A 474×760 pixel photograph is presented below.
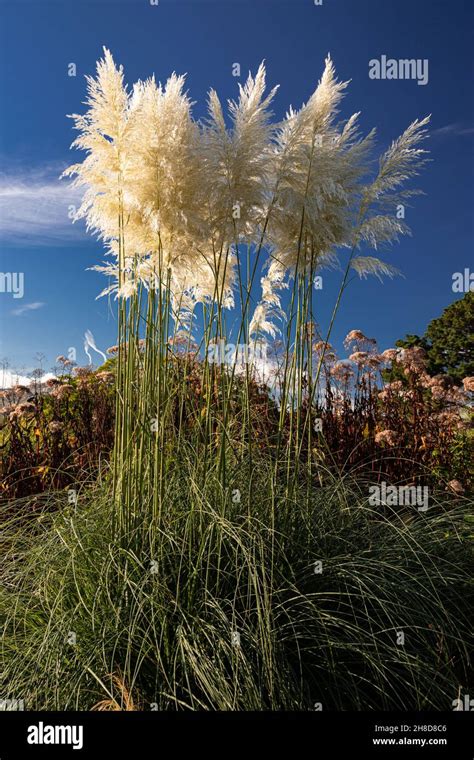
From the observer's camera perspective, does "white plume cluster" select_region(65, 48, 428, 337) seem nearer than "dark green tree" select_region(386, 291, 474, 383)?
Yes

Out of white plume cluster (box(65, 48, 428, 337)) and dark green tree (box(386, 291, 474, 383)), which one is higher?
dark green tree (box(386, 291, 474, 383))

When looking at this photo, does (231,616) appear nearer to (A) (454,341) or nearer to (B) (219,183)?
(B) (219,183)

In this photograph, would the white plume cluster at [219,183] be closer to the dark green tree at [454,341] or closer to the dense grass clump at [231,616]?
the dense grass clump at [231,616]

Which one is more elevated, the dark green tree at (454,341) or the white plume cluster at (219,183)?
the dark green tree at (454,341)

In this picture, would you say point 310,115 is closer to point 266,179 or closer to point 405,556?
point 266,179

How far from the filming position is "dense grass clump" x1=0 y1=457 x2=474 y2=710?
111 inches

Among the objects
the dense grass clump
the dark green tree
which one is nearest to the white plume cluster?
the dense grass clump

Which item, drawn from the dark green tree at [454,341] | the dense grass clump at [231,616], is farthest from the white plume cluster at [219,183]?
the dark green tree at [454,341]

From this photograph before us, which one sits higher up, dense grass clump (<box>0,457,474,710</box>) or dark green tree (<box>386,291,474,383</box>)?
dark green tree (<box>386,291,474,383</box>)

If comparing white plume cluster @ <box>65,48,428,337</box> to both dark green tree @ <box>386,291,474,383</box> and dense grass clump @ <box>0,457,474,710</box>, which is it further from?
dark green tree @ <box>386,291,474,383</box>

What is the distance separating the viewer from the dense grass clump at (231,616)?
2.81m

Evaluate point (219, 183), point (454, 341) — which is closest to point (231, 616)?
point (219, 183)

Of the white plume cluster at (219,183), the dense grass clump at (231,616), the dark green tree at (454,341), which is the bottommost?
the dense grass clump at (231,616)

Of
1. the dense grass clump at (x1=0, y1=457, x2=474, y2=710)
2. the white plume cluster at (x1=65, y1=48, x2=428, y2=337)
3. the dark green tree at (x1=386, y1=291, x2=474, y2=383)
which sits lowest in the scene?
the dense grass clump at (x1=0, y1=457, x2=474, y2=710)
